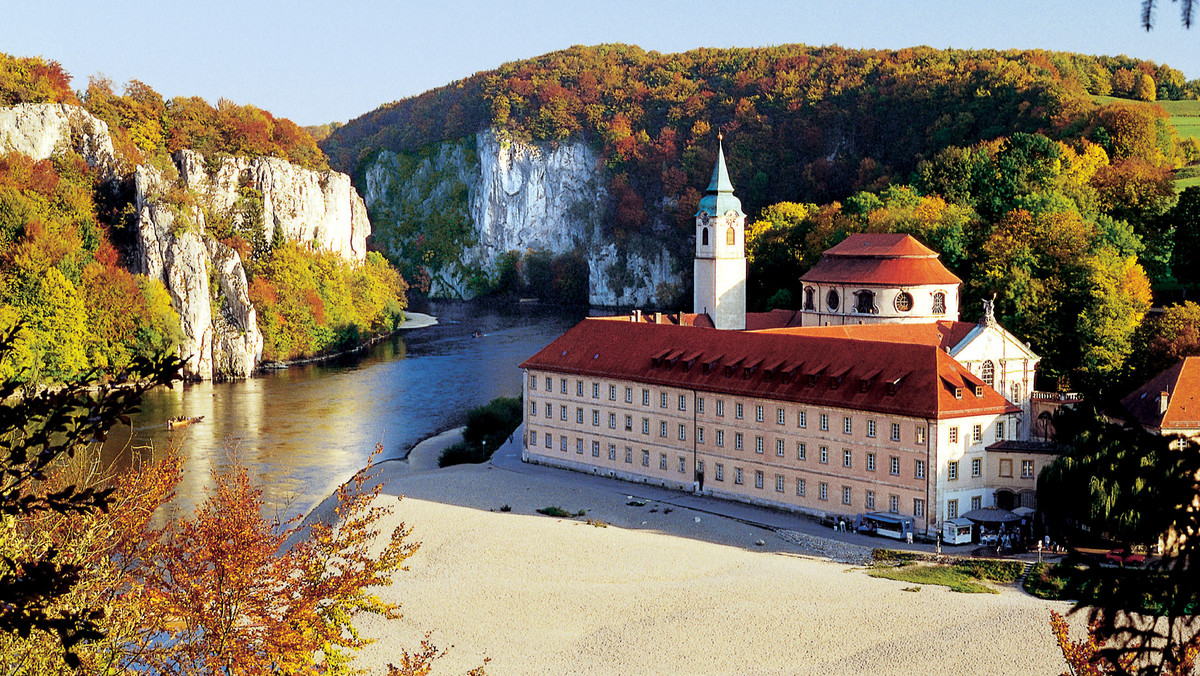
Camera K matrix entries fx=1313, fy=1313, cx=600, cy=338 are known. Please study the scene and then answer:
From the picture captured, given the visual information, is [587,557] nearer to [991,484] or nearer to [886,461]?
[886,461]

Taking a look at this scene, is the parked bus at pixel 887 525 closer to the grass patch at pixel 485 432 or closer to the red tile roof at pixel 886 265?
the grass patch at pixel 485 432

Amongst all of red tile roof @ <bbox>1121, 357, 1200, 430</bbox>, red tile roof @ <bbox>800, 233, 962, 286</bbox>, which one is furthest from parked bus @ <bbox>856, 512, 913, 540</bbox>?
red tile roof @ <bbox>800, 233, 962, 286</bbox>

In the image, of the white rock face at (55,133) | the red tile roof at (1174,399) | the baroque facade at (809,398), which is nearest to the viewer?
the red tile roof at (1174,399)

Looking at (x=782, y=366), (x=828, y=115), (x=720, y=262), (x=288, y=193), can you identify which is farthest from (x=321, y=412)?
(x=828, y=115)

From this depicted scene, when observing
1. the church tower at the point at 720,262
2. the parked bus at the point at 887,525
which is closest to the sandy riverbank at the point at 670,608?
the parked bus at the point at 887,525

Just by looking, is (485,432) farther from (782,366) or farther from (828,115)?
(828,115)
